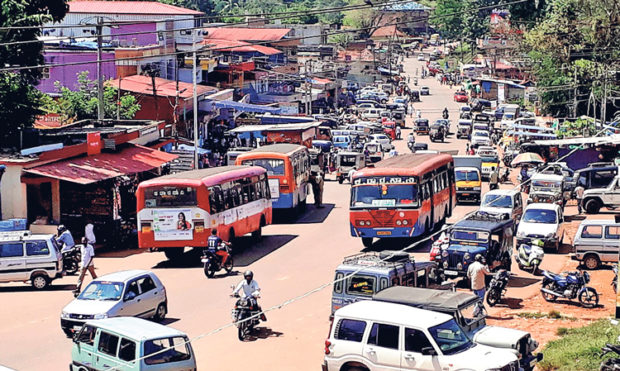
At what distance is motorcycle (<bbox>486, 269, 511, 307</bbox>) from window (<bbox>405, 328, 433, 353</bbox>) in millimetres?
8892

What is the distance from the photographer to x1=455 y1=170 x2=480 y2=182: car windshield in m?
42.6

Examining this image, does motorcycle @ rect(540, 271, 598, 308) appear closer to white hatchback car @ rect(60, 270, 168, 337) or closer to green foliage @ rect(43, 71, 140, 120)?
white hatchback car @ rect(60, 270, 168, 337)

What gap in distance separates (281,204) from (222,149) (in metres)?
21.2

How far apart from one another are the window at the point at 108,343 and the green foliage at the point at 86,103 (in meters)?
32.9

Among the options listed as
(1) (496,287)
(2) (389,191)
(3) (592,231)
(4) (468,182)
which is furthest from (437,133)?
(1) (496,287)

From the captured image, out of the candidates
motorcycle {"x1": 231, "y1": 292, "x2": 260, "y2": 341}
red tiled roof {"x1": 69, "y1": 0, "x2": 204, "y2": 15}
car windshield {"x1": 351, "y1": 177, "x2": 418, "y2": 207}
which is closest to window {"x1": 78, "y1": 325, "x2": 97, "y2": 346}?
motorcycle {"x1": 231, "y1": 292, "x2": 260, "y2": 341}

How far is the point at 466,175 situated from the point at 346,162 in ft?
32.0

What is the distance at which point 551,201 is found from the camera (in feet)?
129

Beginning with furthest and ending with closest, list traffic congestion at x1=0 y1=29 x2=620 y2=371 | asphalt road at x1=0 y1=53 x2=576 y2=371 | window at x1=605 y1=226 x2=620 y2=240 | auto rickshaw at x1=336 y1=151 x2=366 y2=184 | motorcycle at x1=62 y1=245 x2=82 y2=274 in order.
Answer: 1. auto rickshaw at x1=336 y1=151 x2=366 y2=184
2. window at x1=605 y1=226 x2=620 y2=240
3. motorcycle at x1=62 y1=245 x2=82 y2=274
4. asphalt road at x1=0 y1=53 x2=576 y2=371
5. traffic congestion at x1=0 y1=29 x2=620 y2=371

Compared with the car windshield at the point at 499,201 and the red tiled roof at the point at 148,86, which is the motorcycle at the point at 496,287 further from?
the red tiled roof at the point at 148,86

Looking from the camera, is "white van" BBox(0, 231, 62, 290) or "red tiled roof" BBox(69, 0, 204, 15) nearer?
"white van" BBox(0, 231, 62, 290)

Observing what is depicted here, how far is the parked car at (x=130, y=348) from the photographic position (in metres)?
15.5

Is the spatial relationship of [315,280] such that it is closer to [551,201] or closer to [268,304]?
[268,304]

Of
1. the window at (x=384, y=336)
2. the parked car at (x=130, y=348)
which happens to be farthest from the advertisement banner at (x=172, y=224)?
the window at (x=384, y=336)
